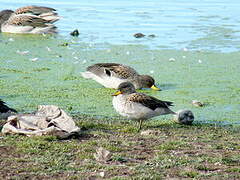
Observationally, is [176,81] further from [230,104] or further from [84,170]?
[84,170]

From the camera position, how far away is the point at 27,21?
58.7 ft

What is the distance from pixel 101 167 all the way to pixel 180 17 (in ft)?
48.8

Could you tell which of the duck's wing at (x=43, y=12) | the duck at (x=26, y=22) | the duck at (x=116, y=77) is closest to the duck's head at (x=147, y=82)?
the duck at (x=116, y=77)

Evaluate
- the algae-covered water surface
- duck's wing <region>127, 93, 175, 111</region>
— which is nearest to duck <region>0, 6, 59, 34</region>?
the algae-covered water surface

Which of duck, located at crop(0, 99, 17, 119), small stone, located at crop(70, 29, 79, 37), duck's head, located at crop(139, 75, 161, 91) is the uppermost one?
duck, located at crop(0, 99, 17, 119)

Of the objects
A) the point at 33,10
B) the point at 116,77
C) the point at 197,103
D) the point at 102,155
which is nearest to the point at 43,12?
the point at 33,10

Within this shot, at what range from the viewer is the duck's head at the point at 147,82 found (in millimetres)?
11367

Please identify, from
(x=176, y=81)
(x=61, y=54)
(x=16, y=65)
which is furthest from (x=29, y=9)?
(x=176, y=81)

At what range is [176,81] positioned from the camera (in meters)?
12.0

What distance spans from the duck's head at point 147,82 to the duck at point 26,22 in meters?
7.18

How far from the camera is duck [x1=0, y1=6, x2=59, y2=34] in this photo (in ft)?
58.5

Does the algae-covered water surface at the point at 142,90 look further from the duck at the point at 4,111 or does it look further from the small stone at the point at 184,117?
the duck at the point at 4,111

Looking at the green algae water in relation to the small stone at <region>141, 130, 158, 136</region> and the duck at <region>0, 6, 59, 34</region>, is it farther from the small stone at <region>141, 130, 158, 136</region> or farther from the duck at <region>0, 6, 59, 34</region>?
the small stone at <region>141, 130, 158, 136</region>

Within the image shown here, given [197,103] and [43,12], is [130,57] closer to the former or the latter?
[197,103]
